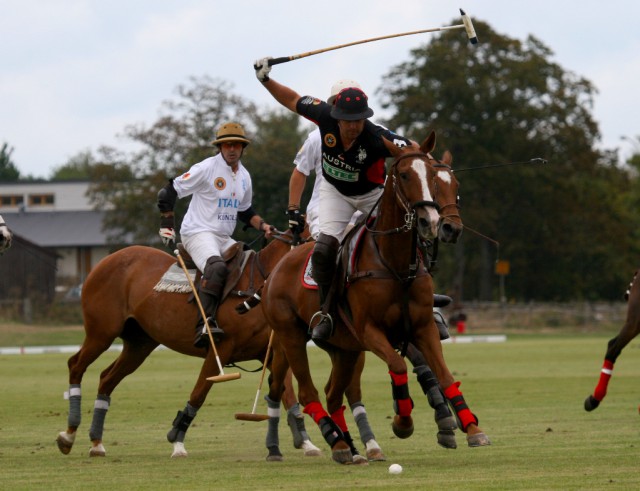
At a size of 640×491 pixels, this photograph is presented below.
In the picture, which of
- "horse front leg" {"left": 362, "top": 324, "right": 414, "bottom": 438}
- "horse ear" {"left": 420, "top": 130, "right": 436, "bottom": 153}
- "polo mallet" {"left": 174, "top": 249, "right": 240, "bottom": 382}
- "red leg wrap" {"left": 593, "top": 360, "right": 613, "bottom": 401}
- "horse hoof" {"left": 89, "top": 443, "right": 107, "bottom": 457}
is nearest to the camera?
"horse front leg" {"left": 362, "top": 324, "right": 414, "bottom": 438}

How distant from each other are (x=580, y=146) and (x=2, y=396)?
47.7 meters

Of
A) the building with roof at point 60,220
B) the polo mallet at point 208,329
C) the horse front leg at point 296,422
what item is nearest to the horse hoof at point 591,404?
the horse front leg at point 296,422

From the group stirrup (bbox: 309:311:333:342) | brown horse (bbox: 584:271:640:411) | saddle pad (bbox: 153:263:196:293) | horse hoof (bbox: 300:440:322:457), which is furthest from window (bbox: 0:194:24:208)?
stirrup (bbox: 309:311:333:342)

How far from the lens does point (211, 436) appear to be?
43.8 ft

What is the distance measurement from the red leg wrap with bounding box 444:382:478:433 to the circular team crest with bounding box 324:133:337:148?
2.06m

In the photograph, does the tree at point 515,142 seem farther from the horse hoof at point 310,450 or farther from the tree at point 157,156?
the horse hoof at point 310,450

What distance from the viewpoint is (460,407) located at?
9414 millimetres

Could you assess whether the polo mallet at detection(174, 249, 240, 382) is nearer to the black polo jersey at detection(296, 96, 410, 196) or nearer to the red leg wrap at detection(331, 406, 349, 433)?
the red leg wrap at detection(331, 406, 349, 433)

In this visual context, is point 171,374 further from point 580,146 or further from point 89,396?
point 580,146

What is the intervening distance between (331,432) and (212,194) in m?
3.24

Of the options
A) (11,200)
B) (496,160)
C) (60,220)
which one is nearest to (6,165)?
(496,160)

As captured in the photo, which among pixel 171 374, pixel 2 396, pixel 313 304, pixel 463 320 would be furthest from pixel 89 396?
pixel 463 320

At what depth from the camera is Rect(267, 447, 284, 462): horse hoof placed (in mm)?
10992

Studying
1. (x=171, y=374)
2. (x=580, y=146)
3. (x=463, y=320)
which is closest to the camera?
(x=171, y=374)
